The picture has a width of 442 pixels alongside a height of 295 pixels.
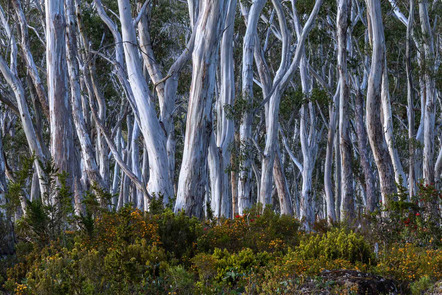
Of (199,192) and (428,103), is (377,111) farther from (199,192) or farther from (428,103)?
(199,192)

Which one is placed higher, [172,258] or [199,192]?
[199,192]

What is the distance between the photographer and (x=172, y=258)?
5.58 meters

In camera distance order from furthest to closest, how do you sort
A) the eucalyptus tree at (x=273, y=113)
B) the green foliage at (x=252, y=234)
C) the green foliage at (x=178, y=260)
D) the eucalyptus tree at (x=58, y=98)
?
the eucalyptus tree at (x=273, y=113), the eucalyptus tree at (x=58, y=98), the green foliage at (x=252, y=234), the green foliage at (x=178, y=260)

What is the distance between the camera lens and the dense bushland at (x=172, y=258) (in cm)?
435

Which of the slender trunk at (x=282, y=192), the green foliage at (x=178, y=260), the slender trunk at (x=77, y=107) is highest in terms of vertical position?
the slender trunk at (x=77, y=107)

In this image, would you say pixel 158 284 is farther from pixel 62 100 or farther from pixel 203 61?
pixel 62 100

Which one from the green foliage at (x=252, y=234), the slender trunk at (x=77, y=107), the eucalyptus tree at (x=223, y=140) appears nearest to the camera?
the green foliage at (x=252, y=234)

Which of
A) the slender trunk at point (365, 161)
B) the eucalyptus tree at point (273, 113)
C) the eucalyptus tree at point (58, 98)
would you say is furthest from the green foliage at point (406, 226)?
the eucalyptus tree at point (273, 113)

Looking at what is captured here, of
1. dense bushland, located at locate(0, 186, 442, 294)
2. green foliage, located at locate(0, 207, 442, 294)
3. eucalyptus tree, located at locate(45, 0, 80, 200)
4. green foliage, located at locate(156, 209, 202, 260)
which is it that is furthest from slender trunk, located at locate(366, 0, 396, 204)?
eucalyptus tree, located at locate(45, 0, 80, 200)

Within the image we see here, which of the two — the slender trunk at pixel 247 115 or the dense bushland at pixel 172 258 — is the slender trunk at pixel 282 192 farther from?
the dense bushland at pixel 172 258

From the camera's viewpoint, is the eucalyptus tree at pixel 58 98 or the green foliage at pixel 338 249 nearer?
the green foliage at pixel 338 249

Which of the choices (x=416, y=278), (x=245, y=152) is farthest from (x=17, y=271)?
(x=245, y=152)

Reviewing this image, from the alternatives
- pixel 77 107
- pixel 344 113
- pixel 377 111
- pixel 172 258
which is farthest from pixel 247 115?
pixel 172 258

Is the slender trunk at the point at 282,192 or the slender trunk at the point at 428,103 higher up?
the slender trunk at the point at 428,103
